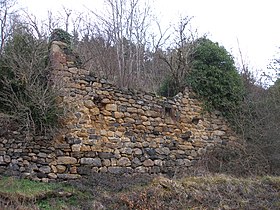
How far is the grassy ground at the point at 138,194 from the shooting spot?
623cm

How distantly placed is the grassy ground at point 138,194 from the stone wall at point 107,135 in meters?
0.55

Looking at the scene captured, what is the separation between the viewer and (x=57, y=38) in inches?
352

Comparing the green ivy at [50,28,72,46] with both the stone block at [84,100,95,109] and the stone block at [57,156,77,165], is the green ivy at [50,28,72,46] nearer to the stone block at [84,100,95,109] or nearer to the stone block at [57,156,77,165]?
the stone block at [84,100,95,109]

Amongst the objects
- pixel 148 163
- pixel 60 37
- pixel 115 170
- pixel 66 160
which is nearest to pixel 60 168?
pixel 66 160

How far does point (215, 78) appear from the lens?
11.5 metres

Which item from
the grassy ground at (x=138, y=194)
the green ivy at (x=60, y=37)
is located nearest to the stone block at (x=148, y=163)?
the grassy ground at (x=138, y=194)

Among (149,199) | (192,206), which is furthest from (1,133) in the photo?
(192,206)

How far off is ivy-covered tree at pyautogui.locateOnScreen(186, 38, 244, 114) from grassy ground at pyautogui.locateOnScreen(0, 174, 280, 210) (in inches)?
155

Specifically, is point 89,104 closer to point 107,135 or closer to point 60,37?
point 107,135

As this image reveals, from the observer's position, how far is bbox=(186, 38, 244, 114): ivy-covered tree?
11.3 metres

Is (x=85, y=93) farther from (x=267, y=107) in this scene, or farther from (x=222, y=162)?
(x=267, y=107)

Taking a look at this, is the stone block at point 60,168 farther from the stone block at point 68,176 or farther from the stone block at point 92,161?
the stone block at point 92,161

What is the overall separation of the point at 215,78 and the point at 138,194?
6.02 metres

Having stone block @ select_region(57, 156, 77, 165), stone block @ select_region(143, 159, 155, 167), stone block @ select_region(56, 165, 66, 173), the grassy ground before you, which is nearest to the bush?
stone block @ select_region(57, 156, 77, 165)
